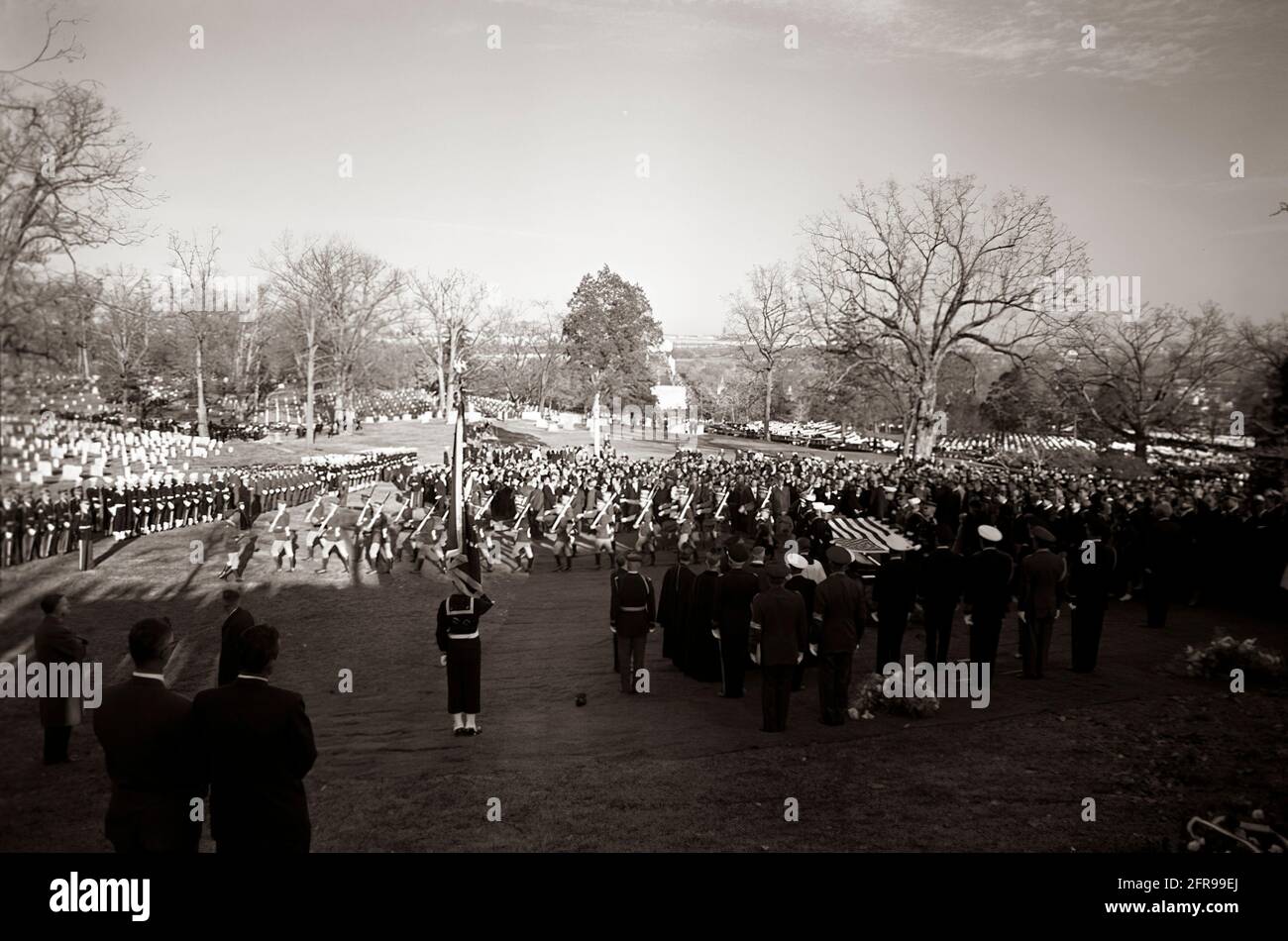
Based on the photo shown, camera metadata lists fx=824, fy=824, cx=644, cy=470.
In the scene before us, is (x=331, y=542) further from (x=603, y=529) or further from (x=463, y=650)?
(x=463, y=650)

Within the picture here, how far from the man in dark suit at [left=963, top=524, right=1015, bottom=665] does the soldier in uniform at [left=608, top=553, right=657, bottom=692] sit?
3.90 metres

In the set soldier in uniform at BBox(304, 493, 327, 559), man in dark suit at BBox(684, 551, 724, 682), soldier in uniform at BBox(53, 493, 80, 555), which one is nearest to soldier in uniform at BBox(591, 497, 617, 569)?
soldier in uniform at BBox(304, 493, 327, 559)

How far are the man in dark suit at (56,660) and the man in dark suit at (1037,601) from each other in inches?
386

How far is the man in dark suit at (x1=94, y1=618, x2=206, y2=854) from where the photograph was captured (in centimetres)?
403

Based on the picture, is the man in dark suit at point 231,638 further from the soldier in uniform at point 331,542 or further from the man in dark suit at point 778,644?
the soldier in uniform at point 331,542

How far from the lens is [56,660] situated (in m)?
6.92

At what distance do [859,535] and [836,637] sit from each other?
9.35 metres

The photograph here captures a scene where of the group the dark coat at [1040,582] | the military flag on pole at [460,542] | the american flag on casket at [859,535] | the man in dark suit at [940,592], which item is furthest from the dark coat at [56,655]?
the american flag on casket at [859,535]

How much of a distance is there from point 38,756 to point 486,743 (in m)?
3.86

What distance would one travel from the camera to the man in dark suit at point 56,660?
22.5ft

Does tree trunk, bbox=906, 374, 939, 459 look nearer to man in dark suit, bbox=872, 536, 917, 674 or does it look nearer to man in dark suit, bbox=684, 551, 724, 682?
man in dark suit, bbox=872, 536, 917, 674

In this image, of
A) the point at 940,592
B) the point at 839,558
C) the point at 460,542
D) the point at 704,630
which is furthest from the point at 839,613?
the point at 460,542
